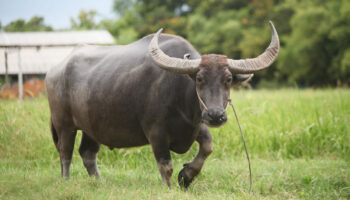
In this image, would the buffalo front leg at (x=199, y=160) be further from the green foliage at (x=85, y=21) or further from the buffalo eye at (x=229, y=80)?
the green foliage at (x=85, y=21)

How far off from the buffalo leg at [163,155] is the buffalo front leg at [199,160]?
10.9 inches

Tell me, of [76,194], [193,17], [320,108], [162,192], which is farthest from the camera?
[193,17]

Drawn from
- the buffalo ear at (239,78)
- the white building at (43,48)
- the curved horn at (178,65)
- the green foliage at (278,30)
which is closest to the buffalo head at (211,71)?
the curved horn at (178,65)

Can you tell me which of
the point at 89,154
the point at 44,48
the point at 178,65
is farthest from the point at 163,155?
the point at 44,48

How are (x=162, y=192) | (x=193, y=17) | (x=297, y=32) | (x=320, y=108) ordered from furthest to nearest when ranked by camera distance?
1. (x=193, y=17)
2. (x=297, y=32)
3. (x=320, y=108)
4. (x=162, y=192)

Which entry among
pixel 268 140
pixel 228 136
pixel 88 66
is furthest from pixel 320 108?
pixel 88 66

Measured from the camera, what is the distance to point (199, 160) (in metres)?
4.28

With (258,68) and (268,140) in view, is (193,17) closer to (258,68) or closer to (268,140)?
(268,140)

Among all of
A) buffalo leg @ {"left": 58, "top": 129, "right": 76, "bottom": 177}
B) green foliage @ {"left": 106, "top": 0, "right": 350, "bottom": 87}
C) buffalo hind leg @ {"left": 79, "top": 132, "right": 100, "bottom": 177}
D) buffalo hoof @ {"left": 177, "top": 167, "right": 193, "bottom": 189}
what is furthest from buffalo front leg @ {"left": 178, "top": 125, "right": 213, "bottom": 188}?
green foliage @ {"left": 106, "top": 0, "right": 350, "bottom": 87}

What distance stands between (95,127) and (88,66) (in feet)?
2.84

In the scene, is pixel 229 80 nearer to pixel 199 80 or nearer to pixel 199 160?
pixel 199 80

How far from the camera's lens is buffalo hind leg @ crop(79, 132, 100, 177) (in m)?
5.15

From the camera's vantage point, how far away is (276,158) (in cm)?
622

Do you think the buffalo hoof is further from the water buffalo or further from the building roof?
the building roof
